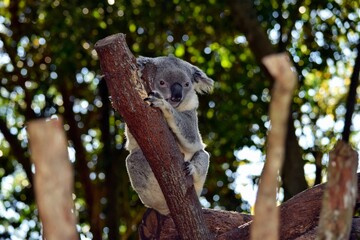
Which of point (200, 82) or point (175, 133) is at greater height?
point (200, 82)

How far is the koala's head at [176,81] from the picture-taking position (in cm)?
581

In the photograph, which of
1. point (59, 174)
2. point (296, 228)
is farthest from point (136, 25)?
point (59, 174)

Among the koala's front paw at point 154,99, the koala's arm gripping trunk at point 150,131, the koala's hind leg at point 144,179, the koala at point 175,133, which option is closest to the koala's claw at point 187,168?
the koala at point 175,133

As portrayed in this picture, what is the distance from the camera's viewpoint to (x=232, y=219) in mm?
5922

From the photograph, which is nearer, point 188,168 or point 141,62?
point 188,168

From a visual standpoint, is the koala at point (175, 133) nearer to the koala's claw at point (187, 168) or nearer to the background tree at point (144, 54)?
the koala's claw at point (187, 168)

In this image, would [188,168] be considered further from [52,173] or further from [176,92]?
[52,173]

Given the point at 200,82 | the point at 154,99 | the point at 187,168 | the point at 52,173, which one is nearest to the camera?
the point at 52,173

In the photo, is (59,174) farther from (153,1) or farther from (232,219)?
(153,1)

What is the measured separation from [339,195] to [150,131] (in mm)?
2340

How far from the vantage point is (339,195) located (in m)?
2.38

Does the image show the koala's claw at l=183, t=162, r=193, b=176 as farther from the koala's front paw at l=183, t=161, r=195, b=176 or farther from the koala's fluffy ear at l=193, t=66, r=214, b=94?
the koala's fluffy ear at l=193, t=66, r=214, b=94

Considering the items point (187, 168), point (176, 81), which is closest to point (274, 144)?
point (187, 168)

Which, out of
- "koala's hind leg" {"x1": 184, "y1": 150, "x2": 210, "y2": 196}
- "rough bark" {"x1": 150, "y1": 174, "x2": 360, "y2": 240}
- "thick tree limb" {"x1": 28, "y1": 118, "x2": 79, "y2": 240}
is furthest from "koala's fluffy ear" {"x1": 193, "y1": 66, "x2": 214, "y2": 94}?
"thick tree limb" {"x1": 28, "y1": 118, "x2": 79, "y2": 240}
